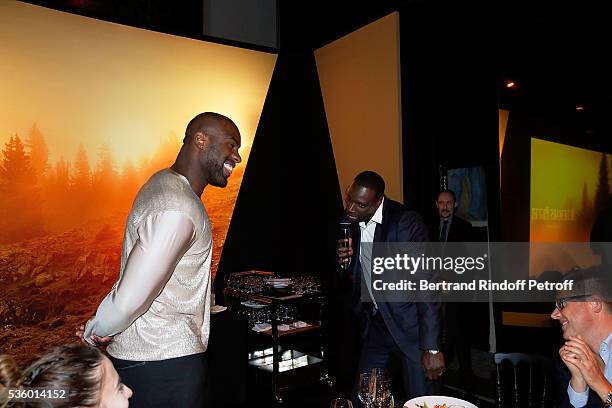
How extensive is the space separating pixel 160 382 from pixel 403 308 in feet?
4.39

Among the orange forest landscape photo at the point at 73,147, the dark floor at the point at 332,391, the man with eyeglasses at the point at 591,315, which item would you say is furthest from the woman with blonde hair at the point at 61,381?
the orange forest landscape photo at the point at 73,147

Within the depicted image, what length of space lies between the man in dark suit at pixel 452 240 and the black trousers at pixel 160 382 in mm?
2751

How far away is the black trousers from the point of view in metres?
1.72

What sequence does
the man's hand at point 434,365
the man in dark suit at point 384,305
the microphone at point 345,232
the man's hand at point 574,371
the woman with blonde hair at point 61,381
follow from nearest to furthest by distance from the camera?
the woman with blonde hair at point 61,381 → the man's hand at point 574,371 → the man's hand at point 434,365 → the man in dark suit at point 384,305 → the microphone at point 345,232

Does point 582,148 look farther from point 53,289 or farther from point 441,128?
point 53,289

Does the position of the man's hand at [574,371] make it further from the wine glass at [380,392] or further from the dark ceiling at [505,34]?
the dark ceiling at [505,34]

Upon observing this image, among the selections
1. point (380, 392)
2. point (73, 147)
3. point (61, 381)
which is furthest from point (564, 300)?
point (73, 147)

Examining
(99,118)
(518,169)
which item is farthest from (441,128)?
(99,118)

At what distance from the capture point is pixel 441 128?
4211 millimetres

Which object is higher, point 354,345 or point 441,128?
point 441,128

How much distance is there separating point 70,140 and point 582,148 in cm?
431

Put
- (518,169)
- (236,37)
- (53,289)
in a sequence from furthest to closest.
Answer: (236,37)
(518,169)
(53,289)

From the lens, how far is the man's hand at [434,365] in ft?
7.64

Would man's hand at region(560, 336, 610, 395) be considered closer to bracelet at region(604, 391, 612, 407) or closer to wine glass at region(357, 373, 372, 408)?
bracelet at region(604, 391, 612, 407)
